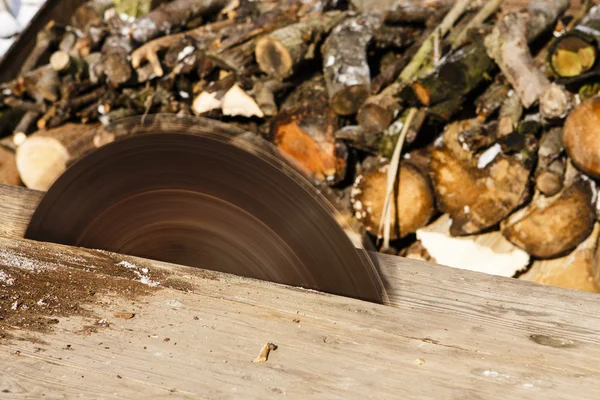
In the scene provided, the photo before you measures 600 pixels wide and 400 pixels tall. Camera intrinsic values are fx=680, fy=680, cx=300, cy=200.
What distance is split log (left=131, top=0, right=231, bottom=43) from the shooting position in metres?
4.73

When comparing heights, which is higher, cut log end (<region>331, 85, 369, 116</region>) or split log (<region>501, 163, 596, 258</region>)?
cut log end (<region>331, 85, 369, 116</region>)

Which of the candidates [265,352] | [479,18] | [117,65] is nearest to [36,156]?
[117,65]

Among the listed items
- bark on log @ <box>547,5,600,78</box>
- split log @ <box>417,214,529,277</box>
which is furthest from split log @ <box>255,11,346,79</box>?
bark on log @ <box>547,5,600,78</box>

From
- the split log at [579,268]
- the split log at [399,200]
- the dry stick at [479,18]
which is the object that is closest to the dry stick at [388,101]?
the dry stick at [479,18]

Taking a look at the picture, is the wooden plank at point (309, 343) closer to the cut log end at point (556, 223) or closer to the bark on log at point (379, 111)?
the cut log end at point (556, 223)

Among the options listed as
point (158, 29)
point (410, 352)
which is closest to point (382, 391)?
point (410, 352)

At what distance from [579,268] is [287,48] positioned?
77.3 inches

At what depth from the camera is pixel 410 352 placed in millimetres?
1213

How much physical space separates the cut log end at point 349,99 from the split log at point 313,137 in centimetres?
6

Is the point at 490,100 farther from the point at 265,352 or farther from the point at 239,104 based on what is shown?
the point at 265,352

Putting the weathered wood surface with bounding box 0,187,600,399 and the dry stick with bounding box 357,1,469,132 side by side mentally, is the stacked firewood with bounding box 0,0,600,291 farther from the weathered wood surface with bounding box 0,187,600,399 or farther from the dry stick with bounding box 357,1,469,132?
the weathered wood surface with bounding box 0,187,600,399

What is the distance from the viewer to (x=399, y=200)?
350 centimetres

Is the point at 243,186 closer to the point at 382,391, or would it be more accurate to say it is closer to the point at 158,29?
the point at 382,391

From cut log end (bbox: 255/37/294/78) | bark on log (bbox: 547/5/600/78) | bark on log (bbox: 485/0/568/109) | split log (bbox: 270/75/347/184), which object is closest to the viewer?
bark on log (bbox: 547/5/600/78)
